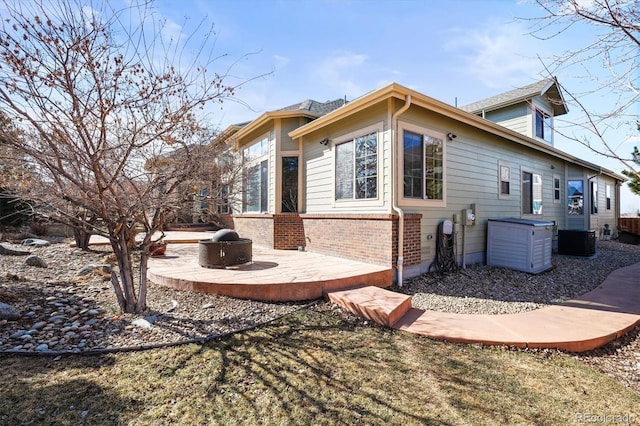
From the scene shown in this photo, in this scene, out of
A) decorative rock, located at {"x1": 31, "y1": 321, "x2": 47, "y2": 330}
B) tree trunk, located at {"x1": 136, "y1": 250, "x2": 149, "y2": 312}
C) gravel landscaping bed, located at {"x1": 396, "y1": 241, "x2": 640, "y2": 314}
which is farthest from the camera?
gravel landscaping bed, located at {"x1": 396, "y1": 241, "x2": 640, "y2": 314}

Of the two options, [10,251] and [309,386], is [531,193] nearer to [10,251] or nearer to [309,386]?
[309,386]

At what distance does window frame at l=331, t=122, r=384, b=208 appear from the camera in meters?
6.01

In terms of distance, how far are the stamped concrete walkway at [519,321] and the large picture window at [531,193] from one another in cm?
516

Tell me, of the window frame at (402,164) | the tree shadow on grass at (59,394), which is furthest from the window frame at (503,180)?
the tree shadow on grass at (59,394)

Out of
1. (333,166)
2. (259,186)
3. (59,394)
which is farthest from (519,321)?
(259,186)

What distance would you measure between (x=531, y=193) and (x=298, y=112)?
7979mm

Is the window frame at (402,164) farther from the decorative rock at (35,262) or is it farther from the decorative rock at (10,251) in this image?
the decorative rock at (10,251)

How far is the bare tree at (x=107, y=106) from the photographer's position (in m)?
2.90

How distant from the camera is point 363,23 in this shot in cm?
614

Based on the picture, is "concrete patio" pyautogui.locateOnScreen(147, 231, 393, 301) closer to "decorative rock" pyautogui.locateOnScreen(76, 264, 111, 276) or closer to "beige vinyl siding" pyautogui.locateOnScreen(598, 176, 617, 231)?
"decorative rock" pyautogui.locateOnScreen(76, 264, 111, 276)

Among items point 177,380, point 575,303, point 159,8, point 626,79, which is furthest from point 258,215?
point 626,79

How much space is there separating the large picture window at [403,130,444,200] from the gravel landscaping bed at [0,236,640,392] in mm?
1774

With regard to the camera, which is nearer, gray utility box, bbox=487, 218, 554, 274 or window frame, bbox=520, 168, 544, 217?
gray utility box, bbox=487, 218, 554, 274

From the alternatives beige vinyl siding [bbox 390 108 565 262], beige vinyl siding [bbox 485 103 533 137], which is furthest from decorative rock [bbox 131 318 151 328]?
beige vinyl siding [bbox 485 103 533 137]
